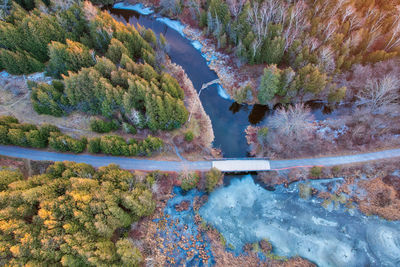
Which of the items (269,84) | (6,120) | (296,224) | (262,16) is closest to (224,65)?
(262,16)

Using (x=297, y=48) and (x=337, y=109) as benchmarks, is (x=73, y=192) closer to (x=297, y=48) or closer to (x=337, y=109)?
(x=297, y=48)

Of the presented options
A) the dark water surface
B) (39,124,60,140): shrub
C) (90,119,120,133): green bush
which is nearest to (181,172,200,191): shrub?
the dark water surface

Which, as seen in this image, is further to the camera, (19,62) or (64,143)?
(19,62)

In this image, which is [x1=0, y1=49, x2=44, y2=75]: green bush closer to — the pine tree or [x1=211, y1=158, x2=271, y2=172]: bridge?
[x1=211, y1=158, x2=271, y2=172]: bridge

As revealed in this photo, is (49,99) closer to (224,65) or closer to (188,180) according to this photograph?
(188,180)

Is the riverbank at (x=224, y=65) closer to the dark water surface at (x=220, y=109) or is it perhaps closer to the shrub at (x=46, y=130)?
the dark water surface at (x=220, y=109)

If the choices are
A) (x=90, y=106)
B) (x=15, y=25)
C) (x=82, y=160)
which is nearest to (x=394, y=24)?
(x=90, y=106)
